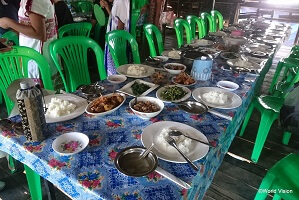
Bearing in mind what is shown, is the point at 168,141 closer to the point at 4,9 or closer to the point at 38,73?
the point at 38,73

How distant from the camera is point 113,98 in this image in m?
1.21

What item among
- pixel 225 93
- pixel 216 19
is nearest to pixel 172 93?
pixel 225 93

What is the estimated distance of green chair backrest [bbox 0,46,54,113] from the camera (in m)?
1.49

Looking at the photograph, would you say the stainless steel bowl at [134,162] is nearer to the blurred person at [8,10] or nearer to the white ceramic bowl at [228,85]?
the white ceramic bowl at [228,85]

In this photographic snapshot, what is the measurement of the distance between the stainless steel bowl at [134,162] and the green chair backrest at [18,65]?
99 centimetres

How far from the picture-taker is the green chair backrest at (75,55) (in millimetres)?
1795

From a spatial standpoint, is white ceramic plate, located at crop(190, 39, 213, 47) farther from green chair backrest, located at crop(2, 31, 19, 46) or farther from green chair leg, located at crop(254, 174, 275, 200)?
green chair backrest, located at crop(2, 31, 19, 46)

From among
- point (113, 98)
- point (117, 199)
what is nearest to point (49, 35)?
point (113, 98)

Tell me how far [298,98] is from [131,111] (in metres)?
1.42

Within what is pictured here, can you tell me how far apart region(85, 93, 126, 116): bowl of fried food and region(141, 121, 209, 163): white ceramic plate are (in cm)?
25

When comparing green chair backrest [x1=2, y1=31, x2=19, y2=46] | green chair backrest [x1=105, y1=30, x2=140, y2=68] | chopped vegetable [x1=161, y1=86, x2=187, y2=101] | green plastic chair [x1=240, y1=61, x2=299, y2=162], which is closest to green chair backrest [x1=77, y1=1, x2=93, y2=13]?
green chair backrest [x1=2, y1=31, x2=19, y2=46]

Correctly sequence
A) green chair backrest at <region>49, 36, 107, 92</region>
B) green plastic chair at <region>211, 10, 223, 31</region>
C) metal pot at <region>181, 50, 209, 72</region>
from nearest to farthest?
metal pot at <region>181, 50, 209, 72</region> < green chair backrest at <region>49, 36, 107, 92</region> < green plastic chair at <region>211, 10, 223, 31</region>

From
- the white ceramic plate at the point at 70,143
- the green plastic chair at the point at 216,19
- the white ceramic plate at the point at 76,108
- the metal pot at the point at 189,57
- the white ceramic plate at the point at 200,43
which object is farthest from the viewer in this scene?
the green plastic chair at the point at 216,19

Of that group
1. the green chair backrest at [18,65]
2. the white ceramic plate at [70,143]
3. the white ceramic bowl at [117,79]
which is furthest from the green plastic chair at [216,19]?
the white ceramic plate at [70,143]
